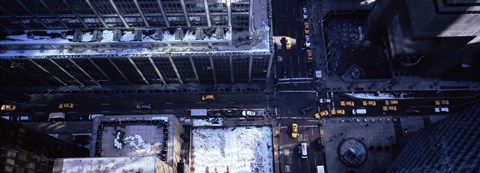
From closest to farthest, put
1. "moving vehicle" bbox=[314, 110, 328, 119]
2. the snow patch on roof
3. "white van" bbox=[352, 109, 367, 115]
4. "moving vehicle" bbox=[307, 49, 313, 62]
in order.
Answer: the snow patch on roof
"moving vehicle" bbox=[314, 110, 328, 119]
"white van" bbox=[352, 109, 367, 115]
"moving vehicle" bbox=[307, 49, 313, 62]

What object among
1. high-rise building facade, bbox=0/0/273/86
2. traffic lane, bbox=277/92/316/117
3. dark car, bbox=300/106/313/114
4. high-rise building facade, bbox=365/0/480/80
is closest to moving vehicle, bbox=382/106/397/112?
high-rise building facade, bbox=365/0/480/80

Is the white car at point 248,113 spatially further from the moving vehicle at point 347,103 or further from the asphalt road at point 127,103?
the moving vehicle at point 347,103

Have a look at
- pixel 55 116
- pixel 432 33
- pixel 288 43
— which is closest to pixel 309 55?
pixel 288 43

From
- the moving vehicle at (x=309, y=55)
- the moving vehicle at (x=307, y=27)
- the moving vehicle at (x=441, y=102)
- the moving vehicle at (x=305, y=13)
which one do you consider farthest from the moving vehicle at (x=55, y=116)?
the moving vehicle at (x=441, y=102)

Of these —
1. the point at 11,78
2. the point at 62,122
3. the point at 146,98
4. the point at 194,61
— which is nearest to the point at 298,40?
the point at 194,61

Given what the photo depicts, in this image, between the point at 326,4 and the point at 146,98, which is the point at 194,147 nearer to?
the point at 146,98

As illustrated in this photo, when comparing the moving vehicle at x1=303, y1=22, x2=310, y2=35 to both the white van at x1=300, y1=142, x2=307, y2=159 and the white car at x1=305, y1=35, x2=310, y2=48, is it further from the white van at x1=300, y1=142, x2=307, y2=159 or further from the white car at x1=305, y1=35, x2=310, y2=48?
the white van at x1=300, y1=142, x2=307, y2=159
